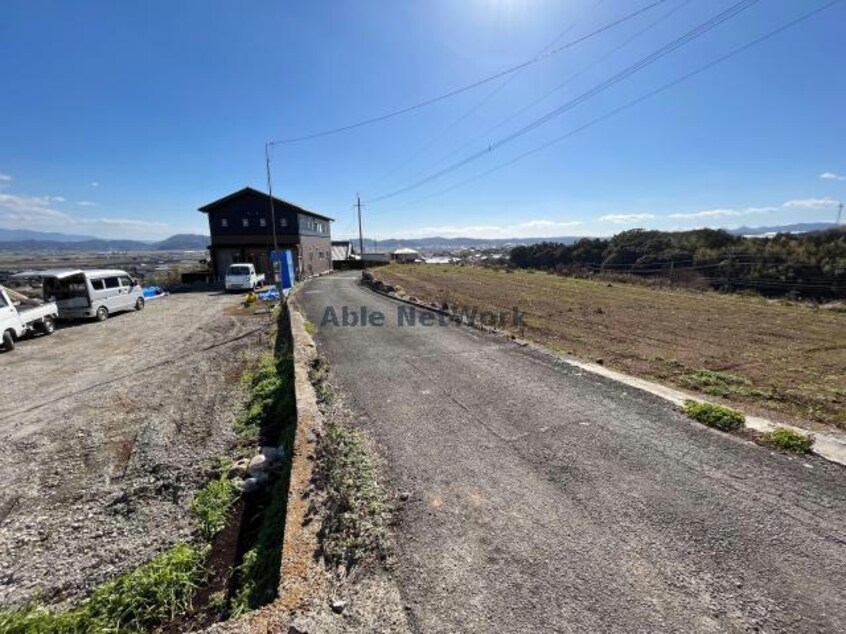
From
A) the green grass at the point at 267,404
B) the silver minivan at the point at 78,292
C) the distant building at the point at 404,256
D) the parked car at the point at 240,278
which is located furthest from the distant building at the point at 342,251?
the green grass at the point at 267,404

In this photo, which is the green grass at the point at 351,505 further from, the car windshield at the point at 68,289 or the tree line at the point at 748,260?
Result: the tree line at the point at 748,260

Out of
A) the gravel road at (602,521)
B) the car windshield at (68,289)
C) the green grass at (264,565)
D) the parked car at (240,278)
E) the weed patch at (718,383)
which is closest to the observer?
the gravel road at (602,521)

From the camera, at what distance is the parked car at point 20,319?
11.6 metres

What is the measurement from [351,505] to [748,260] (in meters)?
30.7

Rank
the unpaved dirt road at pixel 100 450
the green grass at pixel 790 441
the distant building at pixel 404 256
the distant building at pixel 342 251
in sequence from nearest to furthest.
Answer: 1. the unpaved dirt road at pixel 100 450
2. the green grass at pixel 790 441
3. the distant building at pixel 342 251
4. the distant building at pixel 404 256

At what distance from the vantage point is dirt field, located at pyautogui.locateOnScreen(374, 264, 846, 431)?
6.06m

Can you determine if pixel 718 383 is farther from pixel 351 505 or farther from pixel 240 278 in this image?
pixel 240 278

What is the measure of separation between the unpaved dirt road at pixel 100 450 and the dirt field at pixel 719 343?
739cm

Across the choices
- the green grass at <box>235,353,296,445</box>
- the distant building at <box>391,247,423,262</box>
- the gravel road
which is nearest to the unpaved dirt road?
the green grass at <box>235,353,296,445</box>

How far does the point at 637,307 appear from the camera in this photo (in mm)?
15930

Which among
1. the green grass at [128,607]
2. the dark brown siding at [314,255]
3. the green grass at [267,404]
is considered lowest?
the green grass at [128,607]

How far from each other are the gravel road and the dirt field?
180cm

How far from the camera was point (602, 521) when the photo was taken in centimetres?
329

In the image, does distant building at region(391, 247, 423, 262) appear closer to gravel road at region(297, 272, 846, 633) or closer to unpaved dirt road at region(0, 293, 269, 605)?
unpaved dirt road at region(0, 293, 269, 605)
